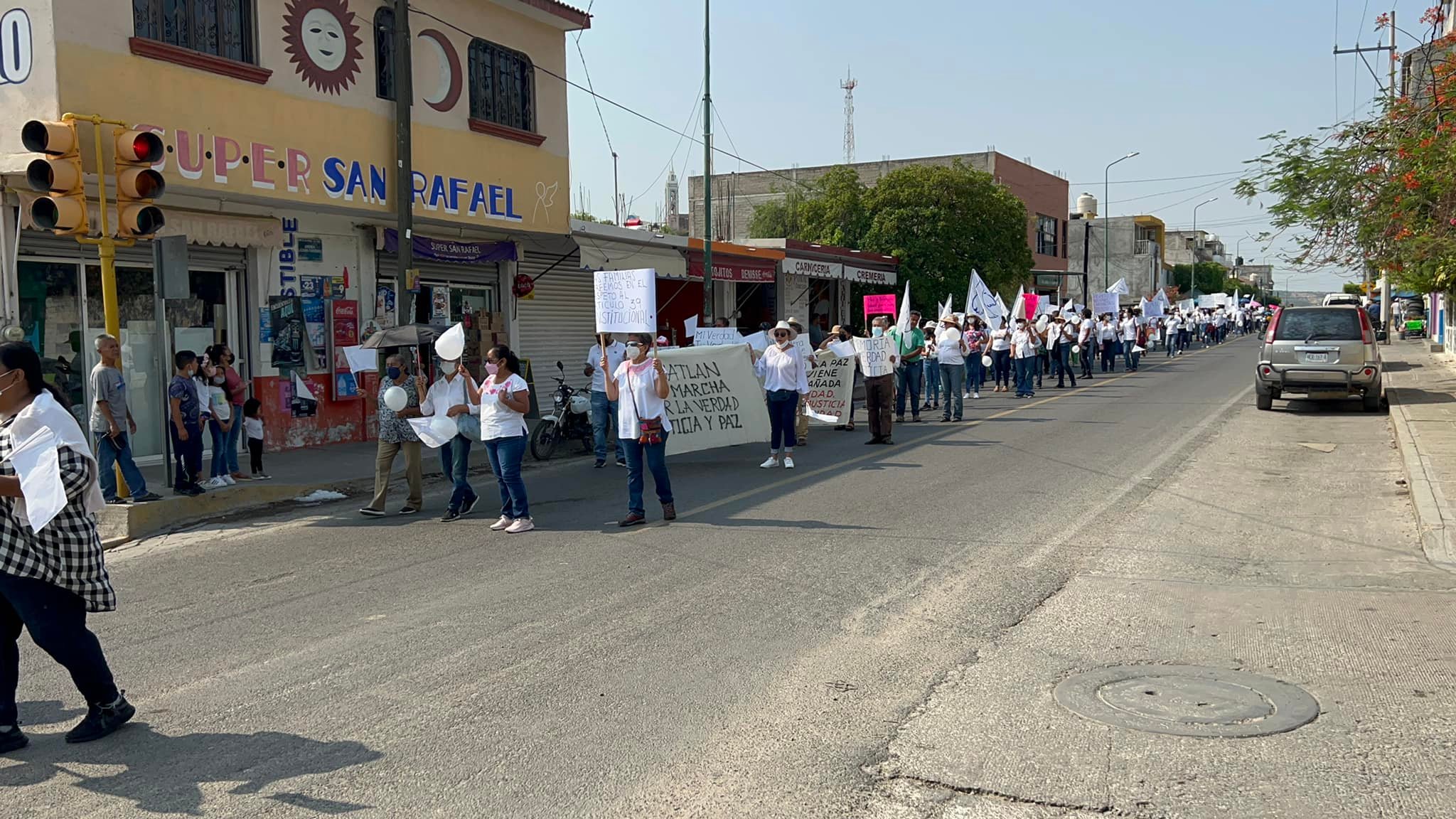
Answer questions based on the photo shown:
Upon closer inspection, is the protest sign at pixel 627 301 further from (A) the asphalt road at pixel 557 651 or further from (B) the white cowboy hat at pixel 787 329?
(B) the white cowboy hat at pixel 787 329

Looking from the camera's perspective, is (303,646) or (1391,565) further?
(1391,565)

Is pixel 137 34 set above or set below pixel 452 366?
above

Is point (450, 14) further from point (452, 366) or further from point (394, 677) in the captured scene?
point (394, 677)

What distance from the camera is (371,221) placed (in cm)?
1669

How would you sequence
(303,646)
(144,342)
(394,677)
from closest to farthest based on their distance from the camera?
(394,677), (303,646), (144,342)

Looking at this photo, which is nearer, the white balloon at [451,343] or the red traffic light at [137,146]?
the white balloon at [451,343]

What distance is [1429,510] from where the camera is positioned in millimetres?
9289

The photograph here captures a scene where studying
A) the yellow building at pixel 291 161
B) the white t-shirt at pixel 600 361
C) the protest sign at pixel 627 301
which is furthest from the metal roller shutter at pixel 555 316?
the protest sign at pixel 627 301

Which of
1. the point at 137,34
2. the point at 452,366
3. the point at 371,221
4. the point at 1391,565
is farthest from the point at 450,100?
the point at 1391,565

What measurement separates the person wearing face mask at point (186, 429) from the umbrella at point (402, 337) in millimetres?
1817

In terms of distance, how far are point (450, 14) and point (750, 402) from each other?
26.8 ft

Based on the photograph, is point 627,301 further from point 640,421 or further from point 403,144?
point 403,144

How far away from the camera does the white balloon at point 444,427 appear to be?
10.4m

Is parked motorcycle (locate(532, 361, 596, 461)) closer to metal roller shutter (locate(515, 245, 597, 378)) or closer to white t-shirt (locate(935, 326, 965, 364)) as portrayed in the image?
metal roller shutter (locate(515, 245, 597, 378))
